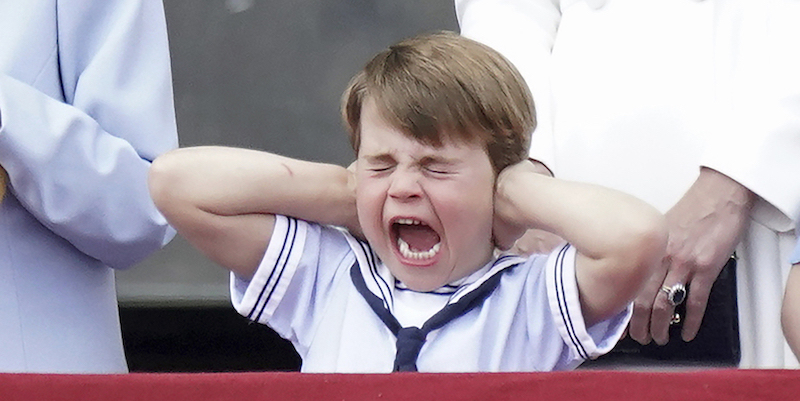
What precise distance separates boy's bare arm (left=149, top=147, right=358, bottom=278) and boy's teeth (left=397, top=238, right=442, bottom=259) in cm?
12

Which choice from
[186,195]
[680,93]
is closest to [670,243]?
[680,93]

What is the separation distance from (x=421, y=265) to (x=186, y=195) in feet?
0.99

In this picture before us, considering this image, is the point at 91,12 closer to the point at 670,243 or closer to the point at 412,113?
the point at 412,113

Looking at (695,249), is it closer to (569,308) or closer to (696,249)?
(696,249)

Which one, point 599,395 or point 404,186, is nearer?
point 599,395

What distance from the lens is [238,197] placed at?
1501mm

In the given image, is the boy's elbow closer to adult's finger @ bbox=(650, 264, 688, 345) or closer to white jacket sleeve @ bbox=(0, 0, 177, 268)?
white jacket sleeve @ bbox=(0, 0, 177, 268)

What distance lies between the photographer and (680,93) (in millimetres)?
1691

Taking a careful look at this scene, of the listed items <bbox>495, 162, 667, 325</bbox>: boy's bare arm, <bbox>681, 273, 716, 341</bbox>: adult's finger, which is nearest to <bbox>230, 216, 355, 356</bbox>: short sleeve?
Result: <bbox>495, 162, 667, 325</bbox>: boy's bare arm

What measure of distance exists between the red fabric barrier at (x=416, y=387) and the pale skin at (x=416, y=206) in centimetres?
45

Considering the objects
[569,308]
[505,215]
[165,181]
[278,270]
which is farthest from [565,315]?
[165,181]

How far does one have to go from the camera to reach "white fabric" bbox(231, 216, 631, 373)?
1.43m

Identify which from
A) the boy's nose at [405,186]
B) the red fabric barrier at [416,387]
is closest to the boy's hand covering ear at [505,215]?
the boy's nose at [405,186]

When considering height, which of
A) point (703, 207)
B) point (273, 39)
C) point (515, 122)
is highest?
point (515, 122)
